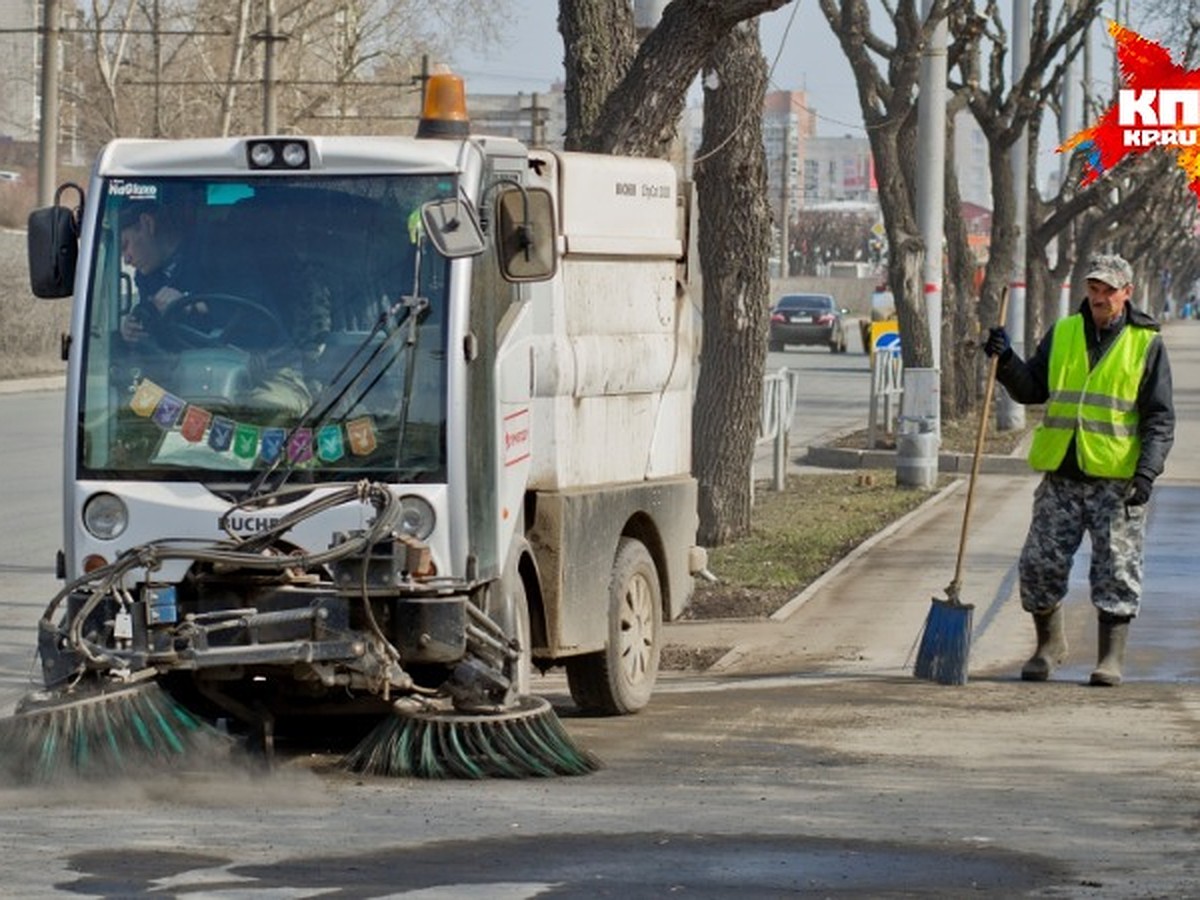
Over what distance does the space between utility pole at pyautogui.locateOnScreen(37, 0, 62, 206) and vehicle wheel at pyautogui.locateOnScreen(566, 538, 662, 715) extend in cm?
3061

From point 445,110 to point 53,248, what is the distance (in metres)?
1.55

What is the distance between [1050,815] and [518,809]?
1.74 metres

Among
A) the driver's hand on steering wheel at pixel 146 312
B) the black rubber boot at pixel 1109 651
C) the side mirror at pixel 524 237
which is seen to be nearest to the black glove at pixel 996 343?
the black rubber boot at pixel 1109 651

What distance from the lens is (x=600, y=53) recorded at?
1503 cm

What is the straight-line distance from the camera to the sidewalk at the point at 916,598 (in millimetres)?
13422

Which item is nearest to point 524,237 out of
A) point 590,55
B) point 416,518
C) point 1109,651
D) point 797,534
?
point 416,518

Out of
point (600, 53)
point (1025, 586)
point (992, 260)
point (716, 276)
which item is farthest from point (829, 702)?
point (992, 260)

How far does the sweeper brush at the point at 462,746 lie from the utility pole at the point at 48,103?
3271cm

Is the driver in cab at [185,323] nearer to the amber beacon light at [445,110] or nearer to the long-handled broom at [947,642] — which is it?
the amber beacon light at [445,110]

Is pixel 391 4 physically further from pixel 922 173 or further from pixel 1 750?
pixel 1 750

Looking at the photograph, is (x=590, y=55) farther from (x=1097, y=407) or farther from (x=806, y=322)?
(x=806, y=322)

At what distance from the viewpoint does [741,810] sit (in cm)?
846

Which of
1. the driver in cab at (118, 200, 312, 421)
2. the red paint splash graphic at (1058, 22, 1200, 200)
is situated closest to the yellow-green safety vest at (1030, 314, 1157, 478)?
the driver in cab at (118, 200, 312, 421)

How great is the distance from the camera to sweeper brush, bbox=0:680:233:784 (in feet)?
27.6
